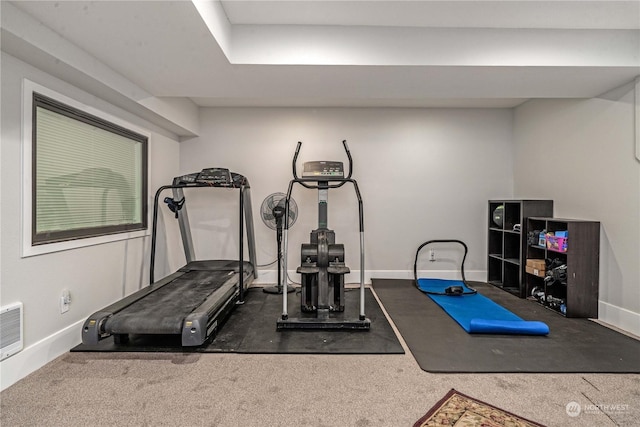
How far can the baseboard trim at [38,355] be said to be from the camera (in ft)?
6.38

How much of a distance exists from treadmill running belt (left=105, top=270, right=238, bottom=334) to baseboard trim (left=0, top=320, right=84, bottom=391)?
0.36m

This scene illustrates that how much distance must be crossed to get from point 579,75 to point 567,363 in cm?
231

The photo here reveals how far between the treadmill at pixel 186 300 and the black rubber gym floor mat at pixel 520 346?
159 centimetres

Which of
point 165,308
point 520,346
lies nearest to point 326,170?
point 165,308

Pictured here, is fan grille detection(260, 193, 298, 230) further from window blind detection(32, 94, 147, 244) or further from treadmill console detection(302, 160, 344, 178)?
window blind detection(32, 94, 147, 244)

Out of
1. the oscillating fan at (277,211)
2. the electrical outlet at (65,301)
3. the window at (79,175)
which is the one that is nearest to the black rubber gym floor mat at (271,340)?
the electrical outlet at (65,301)

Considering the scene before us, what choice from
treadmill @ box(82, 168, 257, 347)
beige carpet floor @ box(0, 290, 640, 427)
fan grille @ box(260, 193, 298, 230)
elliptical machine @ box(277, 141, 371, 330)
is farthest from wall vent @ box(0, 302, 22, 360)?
fan grille @ box(260, 193, 298, 230)

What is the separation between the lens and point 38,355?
85.4 inches

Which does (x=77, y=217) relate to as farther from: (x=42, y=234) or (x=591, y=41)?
(x=591, y=41)

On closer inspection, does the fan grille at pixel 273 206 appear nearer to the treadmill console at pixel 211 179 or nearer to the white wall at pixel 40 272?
the treadmill console at pixel 211 179

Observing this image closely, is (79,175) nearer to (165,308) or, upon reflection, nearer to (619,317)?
(165,308)

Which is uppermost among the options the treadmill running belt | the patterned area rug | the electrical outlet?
the electrical outlet

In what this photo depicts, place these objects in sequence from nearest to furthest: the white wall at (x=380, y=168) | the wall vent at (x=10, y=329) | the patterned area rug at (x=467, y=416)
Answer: the patterned area rug at (x=467, y=416) → the wall vent at (x=10, y=329) → the white wall at (x=380, y=168)

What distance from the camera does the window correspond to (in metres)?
2.26
